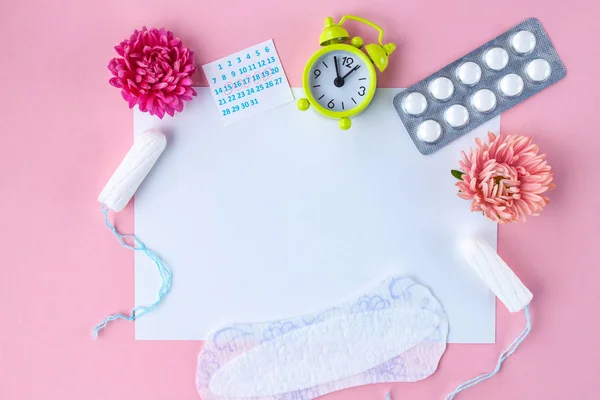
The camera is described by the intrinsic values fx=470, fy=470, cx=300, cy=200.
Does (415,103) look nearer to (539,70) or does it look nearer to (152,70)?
(539,70)

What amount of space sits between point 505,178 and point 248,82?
473mm

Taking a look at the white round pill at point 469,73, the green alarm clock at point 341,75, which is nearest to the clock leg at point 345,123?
the green alarm clock at point 341,75

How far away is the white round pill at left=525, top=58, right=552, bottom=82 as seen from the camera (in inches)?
33.1

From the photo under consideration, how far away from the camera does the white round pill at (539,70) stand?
2.76ft

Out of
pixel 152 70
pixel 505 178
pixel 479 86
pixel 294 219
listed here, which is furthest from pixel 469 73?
pixel 152 70

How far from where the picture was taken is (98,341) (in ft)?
2.87

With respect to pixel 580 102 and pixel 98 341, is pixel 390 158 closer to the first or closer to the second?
pixel 580 102

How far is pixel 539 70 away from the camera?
2.76ft

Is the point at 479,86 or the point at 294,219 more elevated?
the point at 479,86

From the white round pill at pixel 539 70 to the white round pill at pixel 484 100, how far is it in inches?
3.1

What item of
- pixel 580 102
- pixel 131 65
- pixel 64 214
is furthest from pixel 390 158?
pixel 64 214

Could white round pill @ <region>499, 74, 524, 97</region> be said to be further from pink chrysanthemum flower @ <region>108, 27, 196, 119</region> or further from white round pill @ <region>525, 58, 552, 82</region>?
pink chrysanthemum flower @ <region>108, 27, 196, 119</region>

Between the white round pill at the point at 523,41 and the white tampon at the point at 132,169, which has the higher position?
the white round pill at the point at 523,41

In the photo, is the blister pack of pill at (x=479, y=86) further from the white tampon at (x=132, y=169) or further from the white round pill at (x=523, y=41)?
the white tampon at (x=132, y=169)
